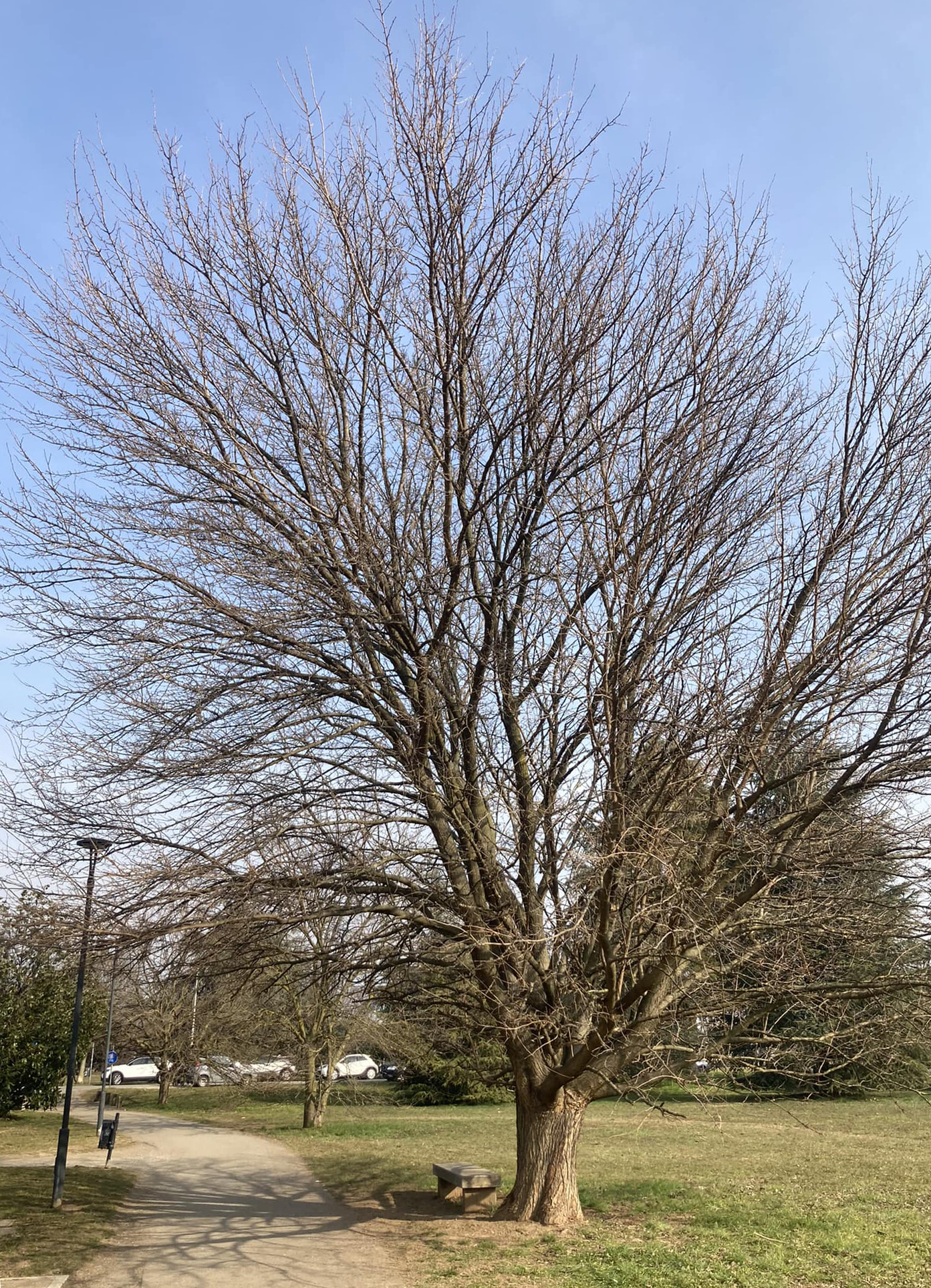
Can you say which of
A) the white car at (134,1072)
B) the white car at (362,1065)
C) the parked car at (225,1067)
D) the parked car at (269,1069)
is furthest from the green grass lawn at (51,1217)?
the white car at (134,1072)

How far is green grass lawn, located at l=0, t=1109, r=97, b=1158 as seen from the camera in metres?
17.1

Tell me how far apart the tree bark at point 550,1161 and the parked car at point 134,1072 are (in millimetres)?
40526

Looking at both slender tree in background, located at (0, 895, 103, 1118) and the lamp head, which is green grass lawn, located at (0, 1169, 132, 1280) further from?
slender tree in background, located at (0, 895, 103, 1118)

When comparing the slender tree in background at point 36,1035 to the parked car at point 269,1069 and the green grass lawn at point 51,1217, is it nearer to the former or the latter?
the parked car at point 269,1069

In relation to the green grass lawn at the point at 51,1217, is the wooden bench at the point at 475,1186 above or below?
above

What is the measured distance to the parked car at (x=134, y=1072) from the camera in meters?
44.2

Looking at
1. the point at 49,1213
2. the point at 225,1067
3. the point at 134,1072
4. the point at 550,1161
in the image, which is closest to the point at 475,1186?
the point at 550,1161

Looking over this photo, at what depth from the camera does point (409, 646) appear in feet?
27.7

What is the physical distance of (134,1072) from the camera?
1781 inches

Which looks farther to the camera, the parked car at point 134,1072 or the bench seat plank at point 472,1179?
the parked car at point 134,1072

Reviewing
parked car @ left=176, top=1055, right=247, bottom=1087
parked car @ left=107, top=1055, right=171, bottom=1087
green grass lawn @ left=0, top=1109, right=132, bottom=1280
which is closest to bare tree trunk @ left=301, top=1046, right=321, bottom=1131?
green grass lawn @ left=0, top=1109, right=132, bottom=1280

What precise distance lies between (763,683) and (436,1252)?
6.05 metres

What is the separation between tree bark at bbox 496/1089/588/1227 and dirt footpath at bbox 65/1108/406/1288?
146 cm

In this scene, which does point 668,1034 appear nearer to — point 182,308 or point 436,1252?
point 436,1252
